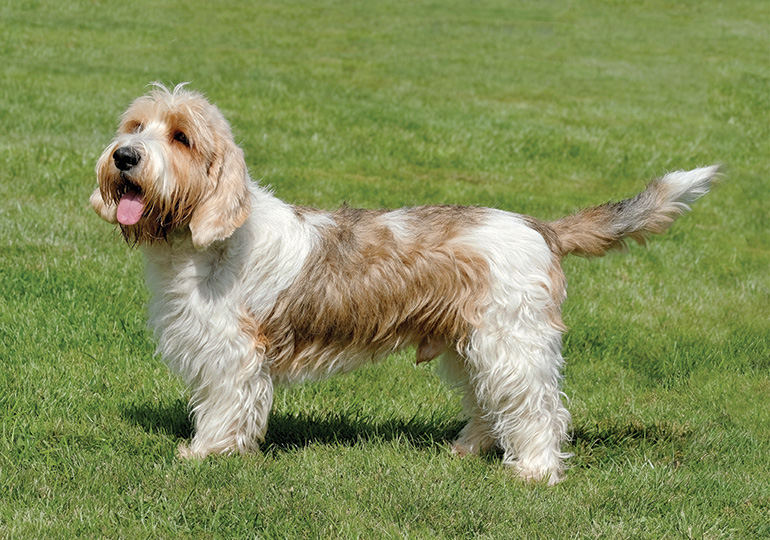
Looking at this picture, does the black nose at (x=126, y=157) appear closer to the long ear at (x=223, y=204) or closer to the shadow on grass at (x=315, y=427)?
the long ear at (x=223, y=204)

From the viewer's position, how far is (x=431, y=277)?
4.68m

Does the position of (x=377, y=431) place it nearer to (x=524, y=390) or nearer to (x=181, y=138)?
(x=524, y=390)

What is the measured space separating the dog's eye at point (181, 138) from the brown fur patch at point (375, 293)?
84 centimetres

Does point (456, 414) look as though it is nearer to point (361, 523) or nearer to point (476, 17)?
point (361, 523)

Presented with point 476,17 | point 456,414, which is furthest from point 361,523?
point 476,17

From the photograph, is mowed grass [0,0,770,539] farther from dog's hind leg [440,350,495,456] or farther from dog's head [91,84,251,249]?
dog's head [91,84,251,249]

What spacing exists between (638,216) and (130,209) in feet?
8.72

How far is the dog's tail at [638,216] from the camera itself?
499cm

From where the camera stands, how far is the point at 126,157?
13.9 ft

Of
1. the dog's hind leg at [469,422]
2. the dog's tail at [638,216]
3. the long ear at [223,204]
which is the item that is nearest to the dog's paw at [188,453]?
the long ear at [223,204]

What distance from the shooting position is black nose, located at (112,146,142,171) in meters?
4.24

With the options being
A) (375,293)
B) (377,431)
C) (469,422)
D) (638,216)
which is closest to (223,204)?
(375,293)

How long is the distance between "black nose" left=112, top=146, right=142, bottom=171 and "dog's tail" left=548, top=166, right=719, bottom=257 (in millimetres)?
2227

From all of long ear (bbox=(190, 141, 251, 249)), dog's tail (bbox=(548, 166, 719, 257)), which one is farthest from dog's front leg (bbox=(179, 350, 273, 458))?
dog's tail (bbox=(548, 166, 719, 257))
